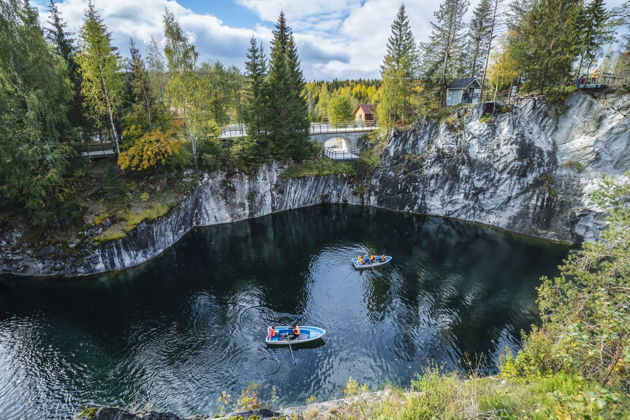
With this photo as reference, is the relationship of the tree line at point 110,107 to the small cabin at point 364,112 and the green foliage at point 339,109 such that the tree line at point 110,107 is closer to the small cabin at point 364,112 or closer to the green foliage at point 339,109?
the green foliage at point 339,109

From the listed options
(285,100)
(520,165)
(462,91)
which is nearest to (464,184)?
(520,165)

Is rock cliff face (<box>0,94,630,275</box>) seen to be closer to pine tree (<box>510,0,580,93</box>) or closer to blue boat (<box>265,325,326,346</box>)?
pine tree (<box>510,0,580,93</box>)

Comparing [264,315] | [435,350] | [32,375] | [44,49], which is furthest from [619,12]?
[32,375]

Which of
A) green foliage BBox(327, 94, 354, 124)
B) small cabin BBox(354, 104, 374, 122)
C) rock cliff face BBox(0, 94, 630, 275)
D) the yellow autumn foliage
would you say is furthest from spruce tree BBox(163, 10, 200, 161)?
small cabin BBox(354, 104, 374, 122)

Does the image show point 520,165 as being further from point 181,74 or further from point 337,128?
point 181,74

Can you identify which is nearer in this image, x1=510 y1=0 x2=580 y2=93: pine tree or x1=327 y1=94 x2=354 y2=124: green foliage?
x1=510 y1=0 x2=580 y2=93: pine tree

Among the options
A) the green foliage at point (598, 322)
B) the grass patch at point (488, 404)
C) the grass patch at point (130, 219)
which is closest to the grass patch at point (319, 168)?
the grass patch at point (130, 219)

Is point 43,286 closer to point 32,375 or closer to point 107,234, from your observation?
point 107,234
